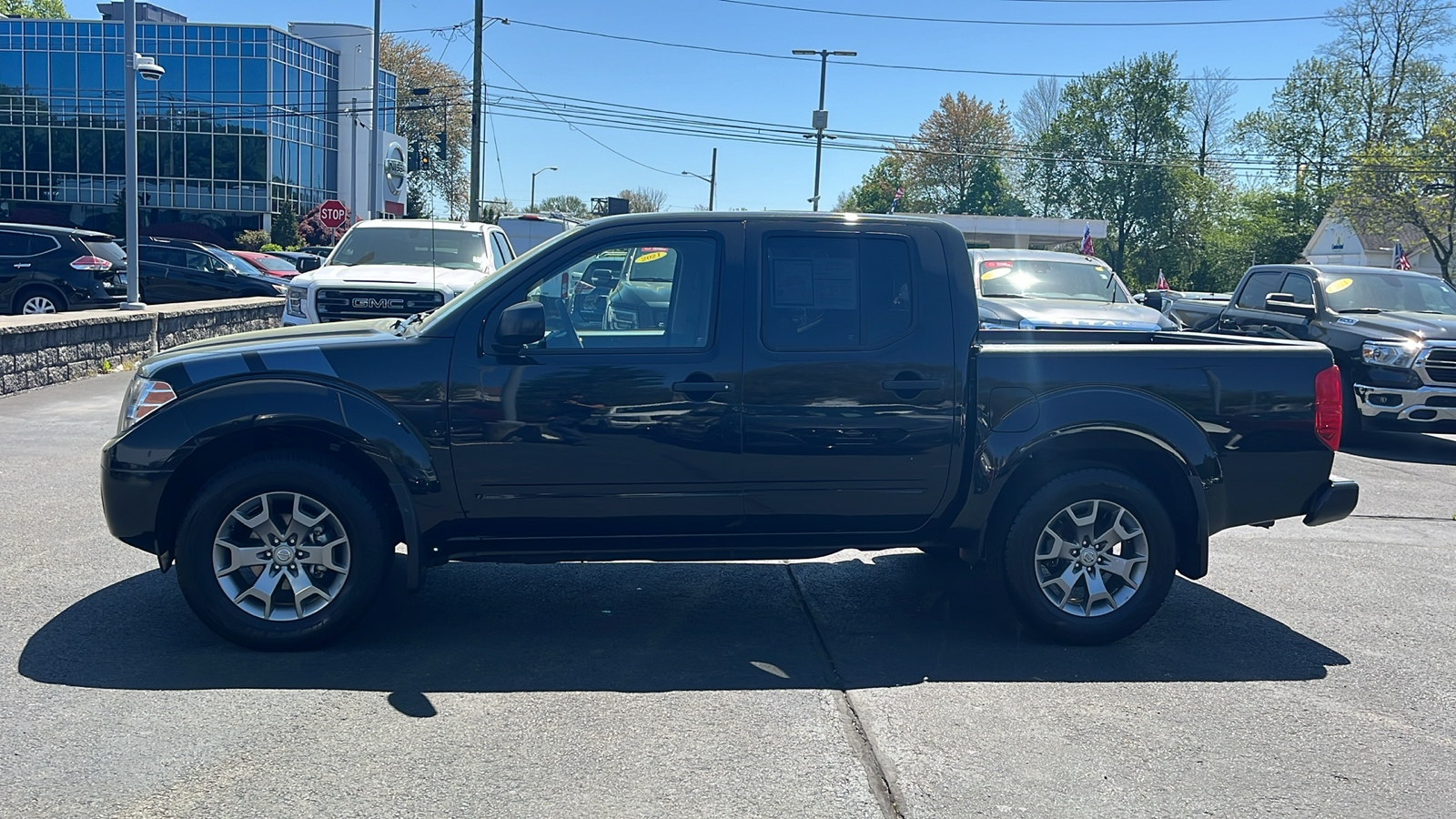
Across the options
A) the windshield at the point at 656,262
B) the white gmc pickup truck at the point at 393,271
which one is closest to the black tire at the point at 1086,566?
the windshield at the point at 656,262

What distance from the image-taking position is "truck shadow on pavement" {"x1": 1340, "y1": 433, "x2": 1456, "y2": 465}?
39.0 feet

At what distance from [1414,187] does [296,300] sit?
40931 mm

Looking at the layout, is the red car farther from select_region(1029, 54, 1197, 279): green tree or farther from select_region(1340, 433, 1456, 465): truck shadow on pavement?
select_region(1029, 54, 1197, 279): green tree

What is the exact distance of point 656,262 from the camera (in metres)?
5.29

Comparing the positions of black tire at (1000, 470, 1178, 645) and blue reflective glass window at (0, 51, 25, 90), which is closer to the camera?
black tire at (1000, 470, 1178, 645)

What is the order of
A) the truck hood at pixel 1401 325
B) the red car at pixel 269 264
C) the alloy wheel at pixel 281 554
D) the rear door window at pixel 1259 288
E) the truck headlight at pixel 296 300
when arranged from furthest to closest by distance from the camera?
the red car at pixel 269 264 → the rear door window at pixel 1259 288 → the truck headlight at pixel 296 300 → the truck hood at pixel 1401 325 → the alloy wheel at pixel 281 554

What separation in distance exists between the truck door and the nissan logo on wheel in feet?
27.1

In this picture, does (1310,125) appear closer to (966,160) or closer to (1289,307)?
(966,160)

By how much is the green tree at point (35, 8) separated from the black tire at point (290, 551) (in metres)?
71.7

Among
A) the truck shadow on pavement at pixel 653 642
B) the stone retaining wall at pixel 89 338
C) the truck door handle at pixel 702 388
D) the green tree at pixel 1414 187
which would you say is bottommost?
the truck shadow on pavement at pixel 653 642

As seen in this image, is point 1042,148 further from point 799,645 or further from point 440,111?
point 799,645

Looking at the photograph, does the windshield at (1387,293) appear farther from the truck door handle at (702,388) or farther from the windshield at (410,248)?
the truck door handle at (702,388)

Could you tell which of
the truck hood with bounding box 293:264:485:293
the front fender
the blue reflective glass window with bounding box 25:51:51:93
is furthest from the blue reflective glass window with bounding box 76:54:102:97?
the front fender

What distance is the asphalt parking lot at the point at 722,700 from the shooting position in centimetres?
379
